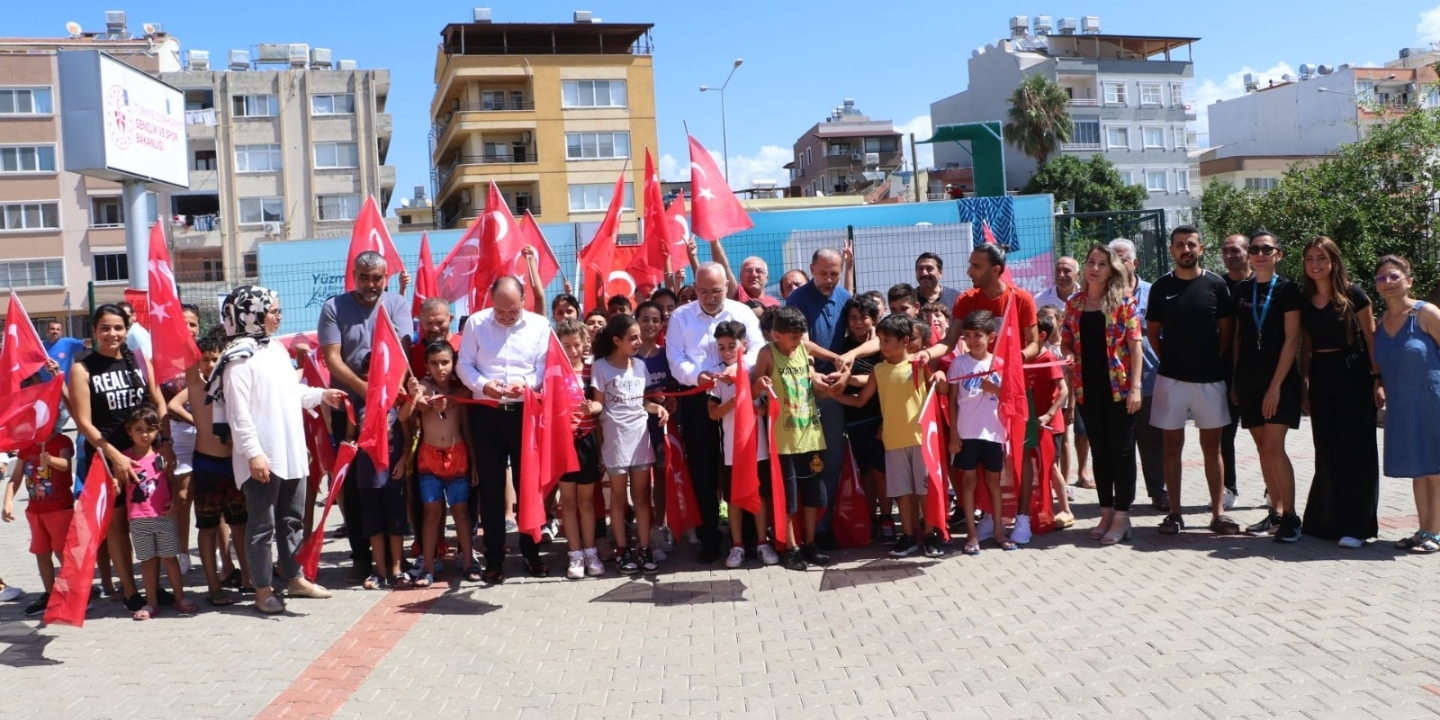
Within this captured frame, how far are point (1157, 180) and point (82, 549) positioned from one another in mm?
69514

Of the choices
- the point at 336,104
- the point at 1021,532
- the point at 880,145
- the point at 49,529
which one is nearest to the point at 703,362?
the point at 1021,532

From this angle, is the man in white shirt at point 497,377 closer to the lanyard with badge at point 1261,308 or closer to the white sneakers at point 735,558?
the white sneakers at point 735,558

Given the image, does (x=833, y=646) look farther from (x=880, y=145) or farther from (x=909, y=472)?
(x=880, y=145)

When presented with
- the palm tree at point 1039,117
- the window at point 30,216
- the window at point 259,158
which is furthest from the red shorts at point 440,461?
the palm tree at point 1039,117

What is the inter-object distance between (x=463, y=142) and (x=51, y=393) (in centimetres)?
5176

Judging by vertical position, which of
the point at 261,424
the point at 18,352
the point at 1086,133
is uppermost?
the point at 1086,133

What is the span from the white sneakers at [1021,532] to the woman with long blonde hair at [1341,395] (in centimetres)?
184

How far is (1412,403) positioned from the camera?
719 centimetres

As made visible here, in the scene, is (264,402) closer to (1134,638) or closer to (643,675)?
(643,675)

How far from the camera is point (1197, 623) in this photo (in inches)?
231

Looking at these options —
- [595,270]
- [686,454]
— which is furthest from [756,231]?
[686,454]

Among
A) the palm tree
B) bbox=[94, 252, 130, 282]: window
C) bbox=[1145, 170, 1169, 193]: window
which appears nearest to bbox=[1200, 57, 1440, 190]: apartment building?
bbox=[1145, 170, 1169, 193]: window

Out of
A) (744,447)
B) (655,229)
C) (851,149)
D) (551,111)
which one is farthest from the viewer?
(851,149)

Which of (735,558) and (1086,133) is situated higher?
(1086,133)
